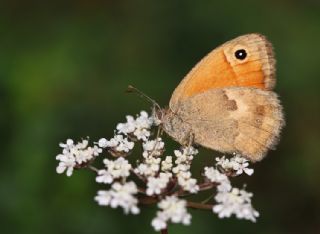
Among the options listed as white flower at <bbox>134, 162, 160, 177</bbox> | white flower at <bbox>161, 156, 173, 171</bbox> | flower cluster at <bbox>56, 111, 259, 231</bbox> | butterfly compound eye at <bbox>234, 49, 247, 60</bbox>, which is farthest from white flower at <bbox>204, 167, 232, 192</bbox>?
butterfly compound eye at <bbox>234, 49, 247, 60</bbox>

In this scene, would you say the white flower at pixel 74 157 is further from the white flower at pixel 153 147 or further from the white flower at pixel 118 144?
the white flower at pixel 153 147

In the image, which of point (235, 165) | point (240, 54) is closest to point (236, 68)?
point (240, 54)

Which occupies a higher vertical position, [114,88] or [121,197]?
[114,88]

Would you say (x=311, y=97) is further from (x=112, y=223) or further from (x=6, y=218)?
(x=6, y=218)

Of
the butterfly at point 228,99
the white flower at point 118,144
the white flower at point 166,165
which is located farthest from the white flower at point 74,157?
the butterfly at point 228,99

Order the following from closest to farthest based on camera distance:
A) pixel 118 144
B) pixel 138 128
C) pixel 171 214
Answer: pixel 171 214, pixel 118 144, pixel 138 128

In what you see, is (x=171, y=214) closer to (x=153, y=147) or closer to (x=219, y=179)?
(x=219, y=179)

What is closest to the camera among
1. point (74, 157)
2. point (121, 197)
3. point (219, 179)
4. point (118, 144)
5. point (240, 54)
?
point (121, 197)
